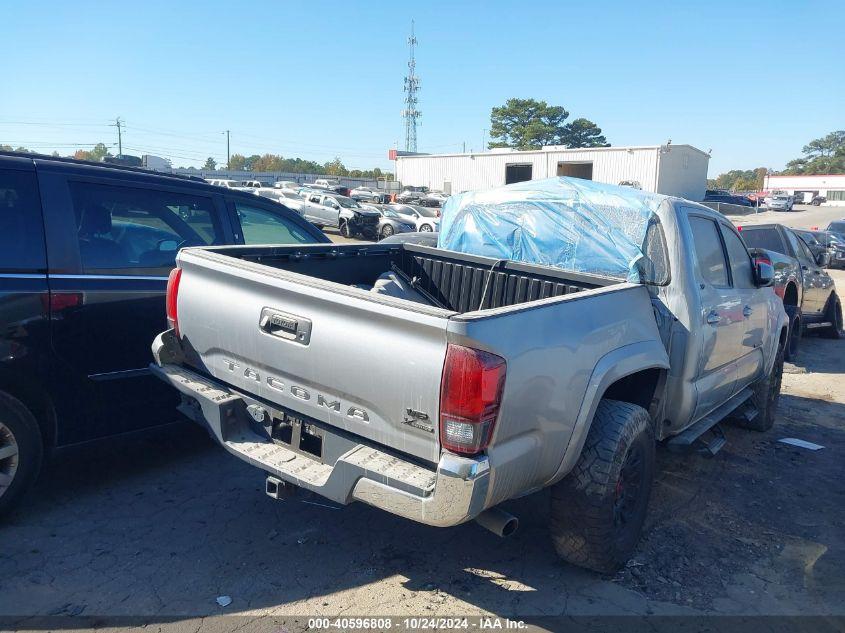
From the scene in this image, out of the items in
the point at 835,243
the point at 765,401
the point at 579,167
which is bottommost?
the point at 765,401

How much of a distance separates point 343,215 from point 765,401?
2430cm

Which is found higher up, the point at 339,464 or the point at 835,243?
the point at 339,464

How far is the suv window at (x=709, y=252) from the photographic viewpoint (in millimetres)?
4355

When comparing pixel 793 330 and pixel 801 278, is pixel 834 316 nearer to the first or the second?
pixel 801 278

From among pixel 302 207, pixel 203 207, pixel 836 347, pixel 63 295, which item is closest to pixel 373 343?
pixel 63 295

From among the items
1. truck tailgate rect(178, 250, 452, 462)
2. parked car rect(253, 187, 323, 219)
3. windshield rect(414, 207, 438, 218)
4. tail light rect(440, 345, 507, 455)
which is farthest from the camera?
windshield rect(414, 207, 438, 218)

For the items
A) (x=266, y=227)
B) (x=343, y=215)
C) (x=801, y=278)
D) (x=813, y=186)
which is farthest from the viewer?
(x=813, y=186)

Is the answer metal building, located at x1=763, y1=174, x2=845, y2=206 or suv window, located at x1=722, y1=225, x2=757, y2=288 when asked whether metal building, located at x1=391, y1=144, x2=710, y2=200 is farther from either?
metal building, located at x1=763, y1=174, x2=845, y2=206

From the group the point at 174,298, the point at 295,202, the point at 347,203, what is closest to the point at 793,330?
the point at 174,298

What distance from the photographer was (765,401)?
229 inches

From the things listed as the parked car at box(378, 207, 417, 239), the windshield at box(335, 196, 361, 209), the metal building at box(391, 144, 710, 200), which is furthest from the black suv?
the metal building at box(391, 144, 710, 200)

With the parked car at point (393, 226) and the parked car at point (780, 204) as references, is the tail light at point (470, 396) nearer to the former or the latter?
the parked car at point (393, 226)

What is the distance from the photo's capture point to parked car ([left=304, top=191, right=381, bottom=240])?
2844 cm

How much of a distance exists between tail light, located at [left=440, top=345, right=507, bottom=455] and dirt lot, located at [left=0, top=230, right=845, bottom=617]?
3.46ft
